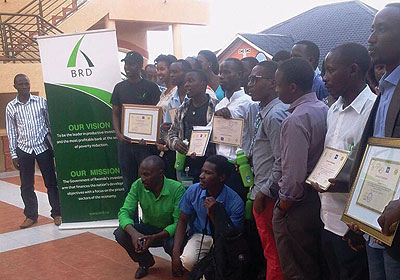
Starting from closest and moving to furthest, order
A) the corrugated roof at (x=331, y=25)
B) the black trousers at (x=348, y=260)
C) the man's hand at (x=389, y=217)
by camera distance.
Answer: the man's hand at (x=389, y=217)
the black trousers at (x=348, y=260)
the corrugated roof at (x=331, y=25)

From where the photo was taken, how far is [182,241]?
3654mm

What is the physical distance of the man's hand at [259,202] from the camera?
9.41 ft

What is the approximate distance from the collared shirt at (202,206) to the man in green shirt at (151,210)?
200 mm

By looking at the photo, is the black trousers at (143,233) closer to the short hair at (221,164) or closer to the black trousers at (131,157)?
the short hair at (221,164)

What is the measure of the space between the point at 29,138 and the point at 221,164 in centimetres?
301

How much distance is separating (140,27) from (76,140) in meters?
11.0

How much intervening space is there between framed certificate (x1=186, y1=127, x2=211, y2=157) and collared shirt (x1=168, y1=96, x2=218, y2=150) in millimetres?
200

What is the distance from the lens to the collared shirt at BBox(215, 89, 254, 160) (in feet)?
11.6

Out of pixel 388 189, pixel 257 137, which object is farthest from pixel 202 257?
pixel 388 189

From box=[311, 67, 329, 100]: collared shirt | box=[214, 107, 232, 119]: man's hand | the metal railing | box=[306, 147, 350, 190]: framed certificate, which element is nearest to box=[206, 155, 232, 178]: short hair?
box=[214, 107, 232, 119]: man's hand

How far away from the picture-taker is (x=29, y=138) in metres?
5.49

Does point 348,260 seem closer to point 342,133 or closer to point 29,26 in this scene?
point 342,133

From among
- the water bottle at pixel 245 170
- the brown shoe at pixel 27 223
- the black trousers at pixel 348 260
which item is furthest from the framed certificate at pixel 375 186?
the brown shoe at pixel 27 223

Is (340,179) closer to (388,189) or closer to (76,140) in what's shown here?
(388,189)
